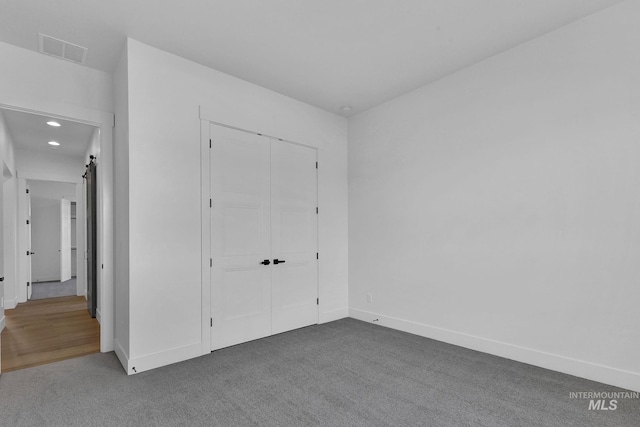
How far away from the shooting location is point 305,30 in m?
2.88

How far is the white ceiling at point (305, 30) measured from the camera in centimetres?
256

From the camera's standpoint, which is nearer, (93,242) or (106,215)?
(106,215)

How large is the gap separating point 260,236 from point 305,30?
2.19 meters

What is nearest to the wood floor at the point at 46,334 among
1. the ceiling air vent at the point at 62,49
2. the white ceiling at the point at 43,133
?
the white ceiling at the point at 43,133

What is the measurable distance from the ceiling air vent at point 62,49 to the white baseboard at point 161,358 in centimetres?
285

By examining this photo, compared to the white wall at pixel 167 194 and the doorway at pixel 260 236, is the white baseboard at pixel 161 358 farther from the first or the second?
the doorway at pixel 260 236

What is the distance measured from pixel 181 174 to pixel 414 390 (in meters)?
2.78

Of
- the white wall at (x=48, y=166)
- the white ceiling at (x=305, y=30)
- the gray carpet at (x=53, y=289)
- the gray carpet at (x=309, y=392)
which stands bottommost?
the gray carpet at (x=53, y=289)

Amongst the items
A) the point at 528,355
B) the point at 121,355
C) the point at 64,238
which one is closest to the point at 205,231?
the point at 121,355

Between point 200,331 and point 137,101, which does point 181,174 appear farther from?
point 200,331

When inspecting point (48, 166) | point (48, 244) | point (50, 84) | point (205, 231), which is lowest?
point (48, 244)

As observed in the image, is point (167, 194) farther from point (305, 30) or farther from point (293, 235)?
point (305, 30)

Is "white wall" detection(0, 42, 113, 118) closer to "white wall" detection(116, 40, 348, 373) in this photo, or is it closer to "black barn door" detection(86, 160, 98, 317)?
"white wall" detection(116, 40, 348, 373)

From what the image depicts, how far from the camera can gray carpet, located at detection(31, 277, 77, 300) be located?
6.77 m
